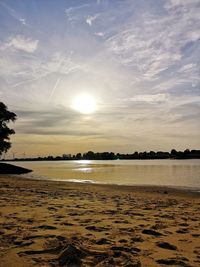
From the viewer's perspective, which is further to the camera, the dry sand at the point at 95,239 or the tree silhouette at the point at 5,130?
the tree silhouette at the point at 5,130

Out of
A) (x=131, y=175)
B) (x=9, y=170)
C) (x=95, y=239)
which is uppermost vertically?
(x=95, y=239)

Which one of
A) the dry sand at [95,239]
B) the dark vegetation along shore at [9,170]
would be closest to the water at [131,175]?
the dark vegetation along shore at [9,170]

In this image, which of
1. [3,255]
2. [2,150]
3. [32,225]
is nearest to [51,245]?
[3,255]

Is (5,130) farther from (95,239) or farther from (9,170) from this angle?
(95,239)

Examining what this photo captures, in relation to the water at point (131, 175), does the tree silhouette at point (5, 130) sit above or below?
above

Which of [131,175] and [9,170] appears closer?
[131,175]

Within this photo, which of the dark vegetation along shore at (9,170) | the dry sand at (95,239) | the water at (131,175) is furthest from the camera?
the dark vegetation along shore at (9,170)

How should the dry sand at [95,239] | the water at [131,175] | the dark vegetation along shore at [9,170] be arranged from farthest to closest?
the dark vegetation along shore at [9,170] → the water at [131,175] → the dry sand at [95,239]

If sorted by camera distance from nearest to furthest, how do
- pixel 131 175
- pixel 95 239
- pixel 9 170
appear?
pixel 95 239 < pixel 131 175 < pixel 9 170

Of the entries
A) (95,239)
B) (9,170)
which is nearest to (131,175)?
(9,170)

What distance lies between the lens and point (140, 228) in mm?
7363

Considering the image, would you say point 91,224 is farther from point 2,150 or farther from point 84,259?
point 2,150

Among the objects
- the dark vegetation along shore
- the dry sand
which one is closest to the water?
the dark vegetation along shore

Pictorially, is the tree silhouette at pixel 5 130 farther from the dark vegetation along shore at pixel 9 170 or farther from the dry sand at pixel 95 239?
the dry sand at pixel 95 239
